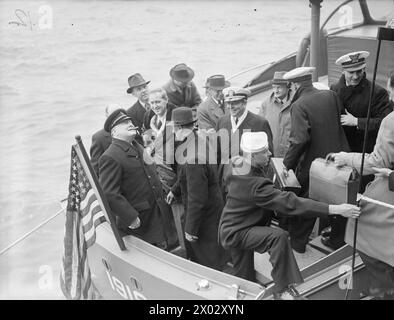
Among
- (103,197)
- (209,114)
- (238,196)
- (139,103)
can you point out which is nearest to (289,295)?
(238,196)

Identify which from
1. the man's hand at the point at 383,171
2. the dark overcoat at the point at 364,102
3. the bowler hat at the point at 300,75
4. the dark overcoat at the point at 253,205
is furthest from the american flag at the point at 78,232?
the dark overcoat at the point at 364,102

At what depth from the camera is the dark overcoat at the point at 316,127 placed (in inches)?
165

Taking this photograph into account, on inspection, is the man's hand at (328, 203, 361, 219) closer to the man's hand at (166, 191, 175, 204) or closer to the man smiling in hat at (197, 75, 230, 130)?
the man's hand at (166, 191, 175, 204)

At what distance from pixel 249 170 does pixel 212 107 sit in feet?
7.07

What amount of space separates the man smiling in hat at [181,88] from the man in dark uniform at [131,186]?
5.97 feet

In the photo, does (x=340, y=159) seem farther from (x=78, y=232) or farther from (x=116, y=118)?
(x=78, y=232)

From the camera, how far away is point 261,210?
3506 millimetres

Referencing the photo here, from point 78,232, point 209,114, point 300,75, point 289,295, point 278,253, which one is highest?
point 300,75

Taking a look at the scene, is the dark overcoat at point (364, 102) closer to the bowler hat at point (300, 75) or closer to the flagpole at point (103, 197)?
the bowler hat at point (300, 75)

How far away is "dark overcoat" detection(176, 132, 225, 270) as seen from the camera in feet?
13.1

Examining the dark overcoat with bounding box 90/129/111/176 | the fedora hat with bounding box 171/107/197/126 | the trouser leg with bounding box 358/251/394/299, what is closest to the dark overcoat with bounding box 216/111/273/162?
the fedora hat with bounding box 171/107/197/126

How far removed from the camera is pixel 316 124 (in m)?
4.19

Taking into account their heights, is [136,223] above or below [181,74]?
below
